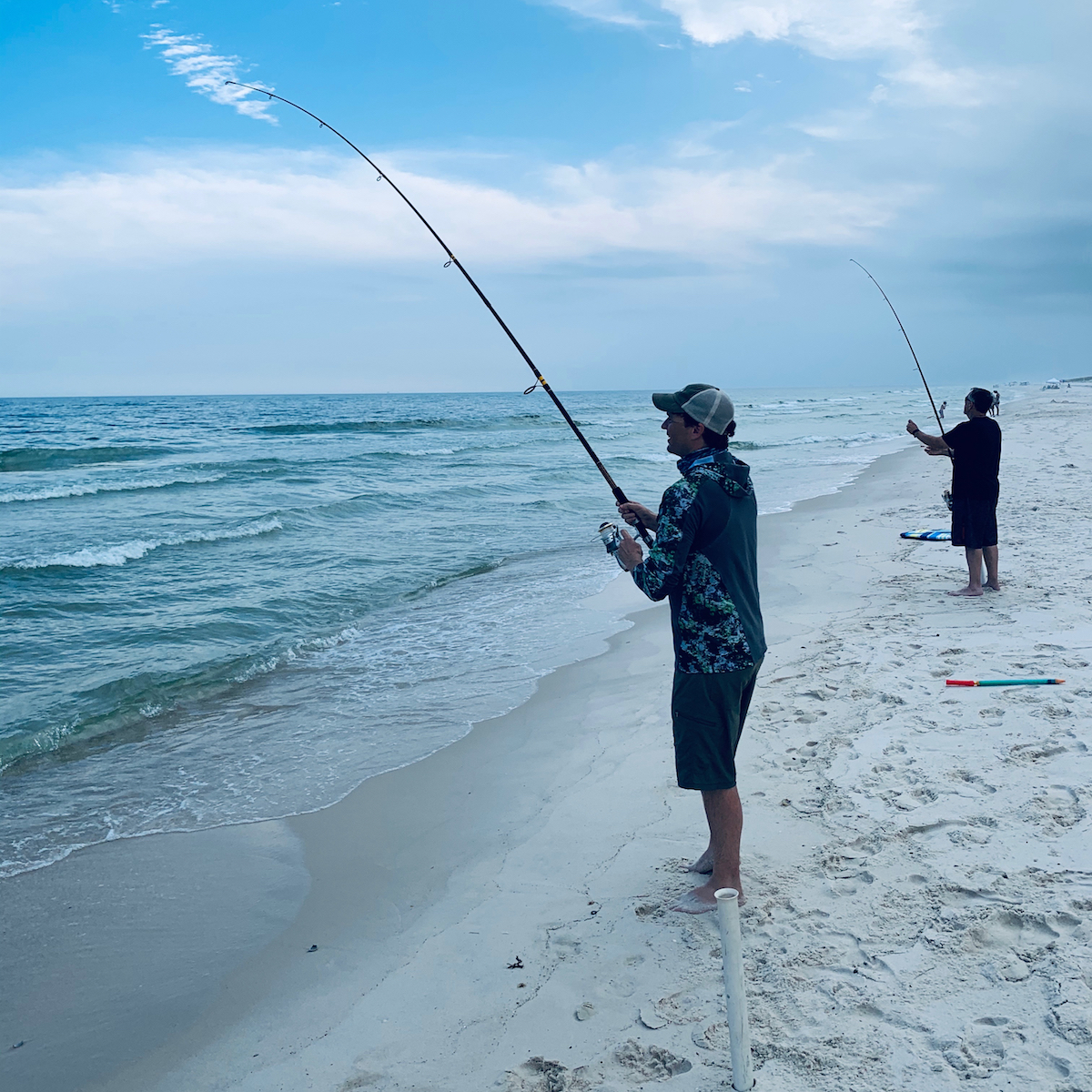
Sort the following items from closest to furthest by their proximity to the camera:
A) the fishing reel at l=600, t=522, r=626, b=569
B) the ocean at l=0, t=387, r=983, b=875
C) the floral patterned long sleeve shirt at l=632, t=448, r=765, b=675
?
the floral patterned long sleeve shirt at l=632, t=448, r=765, b=675
the fishing reel at l=600, t=522, r=626, b=569
the ocean at l=0, t=387, r=983, b=875

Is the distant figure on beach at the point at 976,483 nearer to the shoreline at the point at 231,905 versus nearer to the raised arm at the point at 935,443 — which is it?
the raised arm at the point at 935,443

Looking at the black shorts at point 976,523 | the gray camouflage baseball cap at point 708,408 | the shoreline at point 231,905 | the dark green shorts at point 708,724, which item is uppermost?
the gray camouflage baseball cap at point 708,408

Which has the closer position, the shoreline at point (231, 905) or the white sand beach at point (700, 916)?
the white sand beach at point (700, 916)

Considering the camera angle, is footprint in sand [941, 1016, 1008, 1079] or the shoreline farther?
the shoreline

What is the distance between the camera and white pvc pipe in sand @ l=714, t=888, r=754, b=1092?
1.94m

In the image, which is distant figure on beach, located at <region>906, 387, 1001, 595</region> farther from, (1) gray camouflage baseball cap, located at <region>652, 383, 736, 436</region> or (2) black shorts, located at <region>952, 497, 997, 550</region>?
(1) gray camouflage baseball cap, located at <region>652, 383, 736, 436</region>

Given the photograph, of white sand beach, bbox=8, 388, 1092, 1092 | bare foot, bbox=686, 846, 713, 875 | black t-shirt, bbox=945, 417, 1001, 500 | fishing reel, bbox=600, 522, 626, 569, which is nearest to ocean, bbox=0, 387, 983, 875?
white sand beach, bbox=8, 388, 1092, 1092

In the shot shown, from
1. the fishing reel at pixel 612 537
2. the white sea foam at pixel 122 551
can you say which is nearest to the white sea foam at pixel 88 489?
the white sea foam at pixel 122 551

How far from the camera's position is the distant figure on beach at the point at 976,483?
625cm

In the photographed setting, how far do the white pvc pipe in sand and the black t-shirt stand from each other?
5.19m

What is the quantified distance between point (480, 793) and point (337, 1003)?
1599 millimetres

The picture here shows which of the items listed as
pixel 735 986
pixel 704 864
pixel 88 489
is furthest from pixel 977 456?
pixel 88 489

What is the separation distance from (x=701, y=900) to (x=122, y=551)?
1044 centimetres

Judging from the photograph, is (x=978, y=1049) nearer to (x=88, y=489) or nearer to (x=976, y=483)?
(x=976, y=483)
